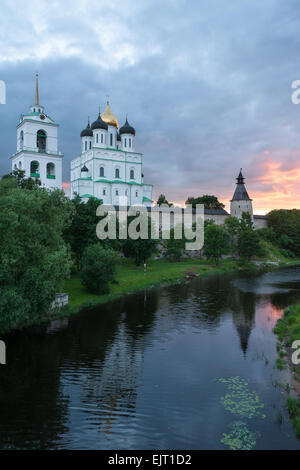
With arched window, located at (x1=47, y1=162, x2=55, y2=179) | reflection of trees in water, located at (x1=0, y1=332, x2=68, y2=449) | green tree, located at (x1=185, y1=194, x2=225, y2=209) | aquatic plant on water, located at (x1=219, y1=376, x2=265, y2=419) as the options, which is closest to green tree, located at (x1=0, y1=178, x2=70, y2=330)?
reflection of trees in water, located at (x1=0, y1=332, x2=68, y2=449)

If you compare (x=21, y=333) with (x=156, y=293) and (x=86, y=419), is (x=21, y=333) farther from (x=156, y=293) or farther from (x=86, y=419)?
(x=156, y=293)

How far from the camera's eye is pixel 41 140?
4294 cm

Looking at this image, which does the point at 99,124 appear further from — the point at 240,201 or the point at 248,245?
the point at 248,245

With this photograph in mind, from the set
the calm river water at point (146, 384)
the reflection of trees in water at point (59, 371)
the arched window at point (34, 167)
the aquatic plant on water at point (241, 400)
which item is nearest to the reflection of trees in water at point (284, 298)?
the calm river water at point (146, 384)

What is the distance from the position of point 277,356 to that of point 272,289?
1792cm

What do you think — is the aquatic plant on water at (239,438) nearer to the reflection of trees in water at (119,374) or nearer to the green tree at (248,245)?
the reflection of trees in water at (119,374)

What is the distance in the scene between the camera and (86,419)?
987cm

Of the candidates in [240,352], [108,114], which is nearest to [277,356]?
[240,352]

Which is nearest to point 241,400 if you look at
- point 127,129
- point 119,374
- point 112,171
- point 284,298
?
point 119,374

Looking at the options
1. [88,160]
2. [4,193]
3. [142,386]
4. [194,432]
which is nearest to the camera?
[194,432]

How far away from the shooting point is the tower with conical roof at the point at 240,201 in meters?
67.4

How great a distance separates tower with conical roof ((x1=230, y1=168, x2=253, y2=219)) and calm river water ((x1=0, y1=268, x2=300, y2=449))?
47.9 m

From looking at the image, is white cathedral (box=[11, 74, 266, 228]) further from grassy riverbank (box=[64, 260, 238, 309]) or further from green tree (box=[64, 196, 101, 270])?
green tree (box=[64, 196, 101, 270])
